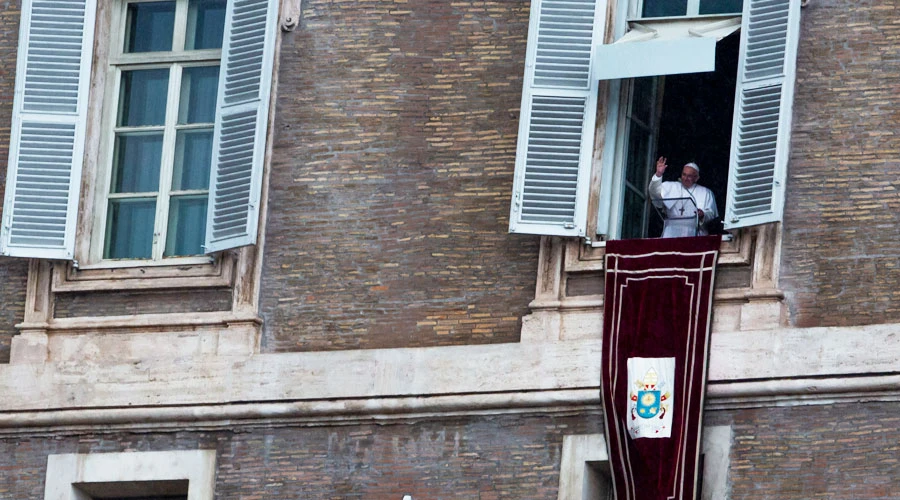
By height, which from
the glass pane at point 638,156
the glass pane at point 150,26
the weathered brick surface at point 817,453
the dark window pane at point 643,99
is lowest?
the weathered brick surface at point 817,453

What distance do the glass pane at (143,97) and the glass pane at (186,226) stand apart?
62 cm

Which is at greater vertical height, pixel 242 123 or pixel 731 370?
pixel 242 123

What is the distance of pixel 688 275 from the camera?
20.1m

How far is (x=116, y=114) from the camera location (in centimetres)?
2203

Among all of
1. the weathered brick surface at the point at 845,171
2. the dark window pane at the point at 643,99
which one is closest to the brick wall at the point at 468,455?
the weathered brick surface at the point at 845,171

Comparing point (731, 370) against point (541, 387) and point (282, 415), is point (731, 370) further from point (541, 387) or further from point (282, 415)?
point (282, 415)

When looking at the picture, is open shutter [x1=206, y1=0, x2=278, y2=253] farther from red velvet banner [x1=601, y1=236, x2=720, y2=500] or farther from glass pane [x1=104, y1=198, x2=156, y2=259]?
red velvet banner [x1=601, y1=236, x2=720, y2=500]

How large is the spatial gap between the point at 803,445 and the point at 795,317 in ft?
2.81

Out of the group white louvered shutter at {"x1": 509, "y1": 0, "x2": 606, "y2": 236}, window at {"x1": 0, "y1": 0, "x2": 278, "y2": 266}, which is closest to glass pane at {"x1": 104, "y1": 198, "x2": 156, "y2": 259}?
window at {"x1": 0, "y1": 0, "x2": 278, "y2": 266}

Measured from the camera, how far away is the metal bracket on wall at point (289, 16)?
21656 mm

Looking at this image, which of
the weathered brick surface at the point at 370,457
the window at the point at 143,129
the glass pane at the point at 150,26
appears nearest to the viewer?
the weathered brick surface at the point at 370,457

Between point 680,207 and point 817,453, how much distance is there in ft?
6.80

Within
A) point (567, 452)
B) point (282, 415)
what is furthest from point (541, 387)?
point (282, 415)

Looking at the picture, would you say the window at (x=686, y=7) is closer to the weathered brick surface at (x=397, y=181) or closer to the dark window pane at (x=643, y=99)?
the dark window pane at (x=643, y=99)
